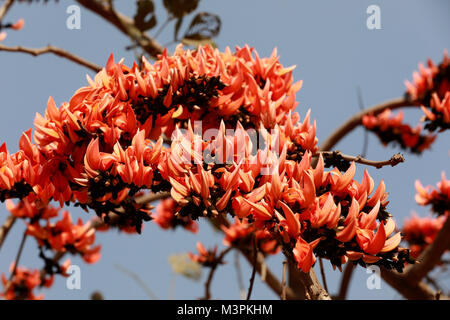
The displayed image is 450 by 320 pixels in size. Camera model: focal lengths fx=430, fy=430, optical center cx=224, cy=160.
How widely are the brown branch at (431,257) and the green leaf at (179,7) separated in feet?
4.89

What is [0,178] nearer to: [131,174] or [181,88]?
[131,174]

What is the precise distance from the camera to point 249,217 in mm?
989

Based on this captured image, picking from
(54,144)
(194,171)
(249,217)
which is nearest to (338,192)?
(249,217)

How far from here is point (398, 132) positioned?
367cm

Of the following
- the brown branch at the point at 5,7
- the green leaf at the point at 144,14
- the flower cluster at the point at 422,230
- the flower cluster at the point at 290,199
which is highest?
the brown branch at the point at 5,7

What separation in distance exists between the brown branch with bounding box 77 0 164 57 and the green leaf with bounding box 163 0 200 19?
0.17 meters

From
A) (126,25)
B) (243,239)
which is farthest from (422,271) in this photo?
(126,25)

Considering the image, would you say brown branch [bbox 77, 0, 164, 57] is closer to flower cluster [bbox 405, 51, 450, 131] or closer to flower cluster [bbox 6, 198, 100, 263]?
flower cluster [bbox 6, 198, 100, 263]

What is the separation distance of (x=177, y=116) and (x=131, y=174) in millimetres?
278

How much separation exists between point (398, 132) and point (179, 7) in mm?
2518

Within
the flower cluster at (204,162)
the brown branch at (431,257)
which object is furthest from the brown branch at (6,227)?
the brown branch at (431,257)

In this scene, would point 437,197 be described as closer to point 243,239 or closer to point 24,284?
point 243,239

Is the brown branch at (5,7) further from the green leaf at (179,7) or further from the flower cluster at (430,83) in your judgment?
the flower cluster at (430,83)

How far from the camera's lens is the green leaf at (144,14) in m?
1.83
